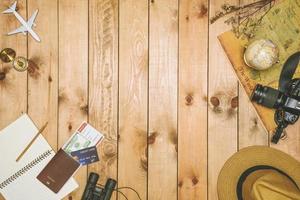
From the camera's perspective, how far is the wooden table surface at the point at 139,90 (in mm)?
1448

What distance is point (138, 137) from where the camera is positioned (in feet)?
4.77

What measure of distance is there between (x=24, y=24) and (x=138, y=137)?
64 centimetres

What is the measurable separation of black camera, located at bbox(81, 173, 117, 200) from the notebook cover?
3.7 inches

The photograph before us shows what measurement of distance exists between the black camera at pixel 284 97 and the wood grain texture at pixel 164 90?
33 cm

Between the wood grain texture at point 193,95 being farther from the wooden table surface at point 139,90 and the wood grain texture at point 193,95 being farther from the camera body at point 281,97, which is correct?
the camera body at point 281,97

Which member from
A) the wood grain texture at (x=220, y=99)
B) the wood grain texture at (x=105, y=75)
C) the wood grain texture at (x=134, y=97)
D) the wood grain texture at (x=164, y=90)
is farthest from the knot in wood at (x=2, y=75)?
the wood grain texture at (x=220, y=99)

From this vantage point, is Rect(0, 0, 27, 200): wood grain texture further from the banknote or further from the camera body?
the camera body

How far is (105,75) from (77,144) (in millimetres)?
299

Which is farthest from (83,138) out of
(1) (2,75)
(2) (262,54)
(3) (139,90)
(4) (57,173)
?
(2) (262,54)

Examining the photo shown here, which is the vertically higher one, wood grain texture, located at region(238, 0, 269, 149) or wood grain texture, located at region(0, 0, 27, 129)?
wood grain texture, located at region(0, 0, 27, 129)

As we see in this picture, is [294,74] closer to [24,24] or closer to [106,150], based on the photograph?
[106,150]

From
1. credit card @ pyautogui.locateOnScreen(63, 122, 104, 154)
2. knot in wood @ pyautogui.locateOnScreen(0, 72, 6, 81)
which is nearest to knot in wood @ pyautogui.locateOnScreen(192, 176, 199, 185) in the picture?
credit card @ pyautogui.locateOnScreen(63, 122, 104, 154)

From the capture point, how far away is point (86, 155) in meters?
1.45

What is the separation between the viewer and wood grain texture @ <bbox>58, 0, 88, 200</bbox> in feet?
4.77
